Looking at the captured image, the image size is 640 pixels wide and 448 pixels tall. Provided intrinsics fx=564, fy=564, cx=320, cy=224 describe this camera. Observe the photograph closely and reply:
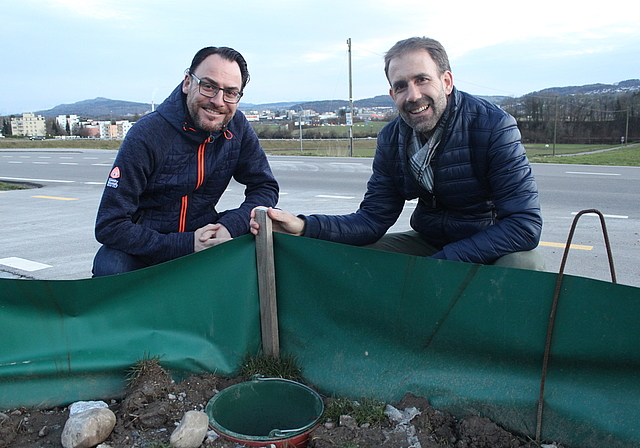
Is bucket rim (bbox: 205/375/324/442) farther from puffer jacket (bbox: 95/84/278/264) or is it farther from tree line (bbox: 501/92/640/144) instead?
tree line (bbox: 501/92/640/144)

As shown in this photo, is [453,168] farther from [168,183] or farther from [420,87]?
[168,183]

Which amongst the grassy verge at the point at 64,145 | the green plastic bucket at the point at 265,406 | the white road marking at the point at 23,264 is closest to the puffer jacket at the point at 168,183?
the green plastic bucket at the point at 265,406

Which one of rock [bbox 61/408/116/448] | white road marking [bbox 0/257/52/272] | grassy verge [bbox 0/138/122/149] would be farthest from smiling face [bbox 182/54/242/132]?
grassy verge [bbox 0/138/122/149]

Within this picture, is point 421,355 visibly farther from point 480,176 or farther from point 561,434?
point 480,176

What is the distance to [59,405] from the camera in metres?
2.69

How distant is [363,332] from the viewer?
277cm

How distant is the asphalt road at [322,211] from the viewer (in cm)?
574

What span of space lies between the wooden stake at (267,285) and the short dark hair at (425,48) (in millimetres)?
1136

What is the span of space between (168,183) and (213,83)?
2.16ft

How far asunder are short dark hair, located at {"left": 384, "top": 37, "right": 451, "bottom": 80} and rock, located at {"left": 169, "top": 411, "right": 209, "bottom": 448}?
2096 millimetres

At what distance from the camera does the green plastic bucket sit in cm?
268

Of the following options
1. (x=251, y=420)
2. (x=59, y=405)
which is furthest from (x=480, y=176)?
(x=59, y=405)

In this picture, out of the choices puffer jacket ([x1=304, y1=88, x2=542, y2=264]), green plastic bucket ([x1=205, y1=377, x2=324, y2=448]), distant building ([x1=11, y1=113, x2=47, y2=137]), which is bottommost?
green plastic bucket ([x1=205, y1=377, x2=324, y2=448])

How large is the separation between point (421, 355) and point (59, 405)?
173cm
